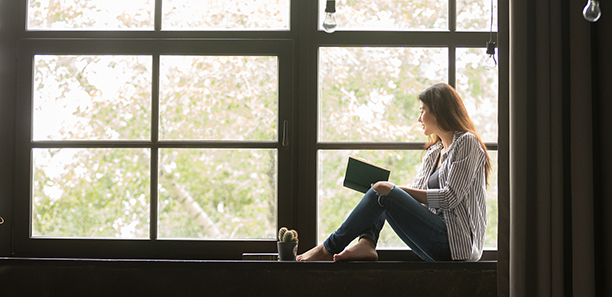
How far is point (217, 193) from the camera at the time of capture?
7.45 feet

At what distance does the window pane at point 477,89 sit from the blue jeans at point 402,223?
2.05 feet

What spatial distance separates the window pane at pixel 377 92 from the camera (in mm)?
2254

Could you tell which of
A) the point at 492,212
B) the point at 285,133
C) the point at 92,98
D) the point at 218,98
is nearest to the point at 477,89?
the point at 492,212

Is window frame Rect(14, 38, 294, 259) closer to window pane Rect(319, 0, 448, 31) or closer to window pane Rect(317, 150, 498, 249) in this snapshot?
window pane Rect(317, 150, 498, 249)

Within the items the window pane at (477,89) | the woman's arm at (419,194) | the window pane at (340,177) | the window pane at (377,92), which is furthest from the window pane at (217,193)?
the window pane at (477,89)

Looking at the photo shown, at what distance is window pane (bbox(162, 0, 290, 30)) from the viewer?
7.47 ft

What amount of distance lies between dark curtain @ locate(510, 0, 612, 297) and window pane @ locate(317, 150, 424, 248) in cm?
72

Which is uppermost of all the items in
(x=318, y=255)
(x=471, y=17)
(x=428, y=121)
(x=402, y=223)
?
(x=471, y=17)

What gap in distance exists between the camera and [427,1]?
2271 millimetres

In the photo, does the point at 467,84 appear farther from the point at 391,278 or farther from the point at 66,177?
the point at 66,177

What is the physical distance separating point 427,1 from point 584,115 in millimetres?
1012

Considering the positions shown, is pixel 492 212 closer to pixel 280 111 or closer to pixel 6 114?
pixel 280 111

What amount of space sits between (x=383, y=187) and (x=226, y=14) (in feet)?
3.69

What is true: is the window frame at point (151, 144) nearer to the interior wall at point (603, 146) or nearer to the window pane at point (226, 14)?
the window pane at point (226, 14)
